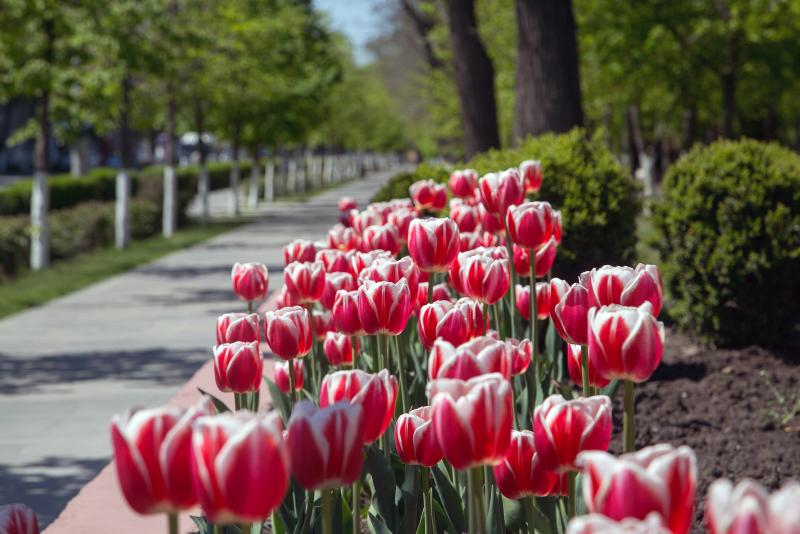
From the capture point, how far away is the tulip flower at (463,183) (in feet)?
18.8

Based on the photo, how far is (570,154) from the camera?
7.34 meters

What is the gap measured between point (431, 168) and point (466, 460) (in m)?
7.26

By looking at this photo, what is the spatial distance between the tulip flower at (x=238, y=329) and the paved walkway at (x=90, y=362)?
8.20 ft

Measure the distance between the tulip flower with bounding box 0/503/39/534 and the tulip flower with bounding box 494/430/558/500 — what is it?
3.08ft

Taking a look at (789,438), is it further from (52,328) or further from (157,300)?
(157,300)

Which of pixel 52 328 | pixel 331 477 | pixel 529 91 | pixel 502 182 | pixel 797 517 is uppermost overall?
pixel 529 91

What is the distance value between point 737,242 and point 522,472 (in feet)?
17.3

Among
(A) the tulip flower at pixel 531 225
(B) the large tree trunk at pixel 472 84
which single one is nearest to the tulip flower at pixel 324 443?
(A) the tulip flower at pixel 531 225

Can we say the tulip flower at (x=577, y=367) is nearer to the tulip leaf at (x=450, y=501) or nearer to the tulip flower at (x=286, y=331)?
the tulip leaf at (x=450, y=501)

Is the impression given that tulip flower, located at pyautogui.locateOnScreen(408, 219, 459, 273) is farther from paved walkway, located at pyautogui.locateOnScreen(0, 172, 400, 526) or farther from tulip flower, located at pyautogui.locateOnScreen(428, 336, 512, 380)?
paved walkway, located at pyautogui.locateOnScreen(0, 172, 400, 526)

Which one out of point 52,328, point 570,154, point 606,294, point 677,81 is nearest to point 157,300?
point 52,328

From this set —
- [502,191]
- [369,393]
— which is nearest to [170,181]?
[502,191]

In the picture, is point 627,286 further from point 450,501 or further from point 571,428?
point 450,501

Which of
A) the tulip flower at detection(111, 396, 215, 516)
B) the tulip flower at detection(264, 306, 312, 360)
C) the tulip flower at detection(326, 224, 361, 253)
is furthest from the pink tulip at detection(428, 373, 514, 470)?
the tulip flower at detection(326, 224, 361, 253)
